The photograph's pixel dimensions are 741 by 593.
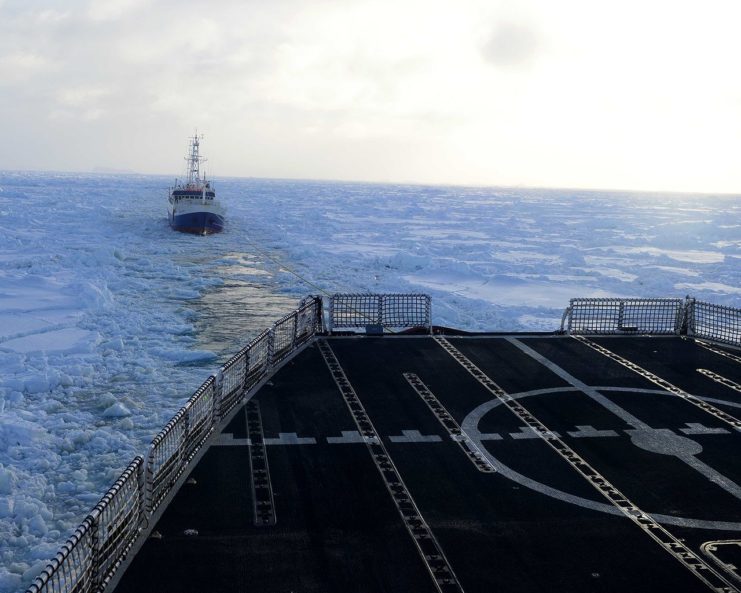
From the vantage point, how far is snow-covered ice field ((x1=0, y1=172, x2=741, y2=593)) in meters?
15.4

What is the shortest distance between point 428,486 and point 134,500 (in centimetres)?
388

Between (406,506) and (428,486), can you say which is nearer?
(406,506)

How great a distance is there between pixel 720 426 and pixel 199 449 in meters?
9.06

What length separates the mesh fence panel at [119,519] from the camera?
6680mm

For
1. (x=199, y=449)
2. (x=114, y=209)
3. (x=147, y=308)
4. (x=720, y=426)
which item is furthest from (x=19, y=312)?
(x=114, y=209)

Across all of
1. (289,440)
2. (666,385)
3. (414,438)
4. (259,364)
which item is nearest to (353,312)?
(259,364)

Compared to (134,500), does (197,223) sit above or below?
A: above

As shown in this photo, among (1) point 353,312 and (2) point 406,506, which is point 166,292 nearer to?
(1) point 353,312

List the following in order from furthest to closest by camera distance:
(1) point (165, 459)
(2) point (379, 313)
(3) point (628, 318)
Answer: (3) point (628, 318) → (2) point (379, 313) → (1) point (165, 459)

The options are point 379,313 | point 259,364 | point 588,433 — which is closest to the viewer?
point 588,433

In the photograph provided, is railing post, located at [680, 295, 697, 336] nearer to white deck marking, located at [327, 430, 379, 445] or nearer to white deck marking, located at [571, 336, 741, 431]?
white deck marking, located at [571, 336, 741, 431]

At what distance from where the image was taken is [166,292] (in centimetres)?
3741

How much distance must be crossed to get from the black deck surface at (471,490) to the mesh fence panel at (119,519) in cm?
23

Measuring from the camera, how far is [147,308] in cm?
3262
